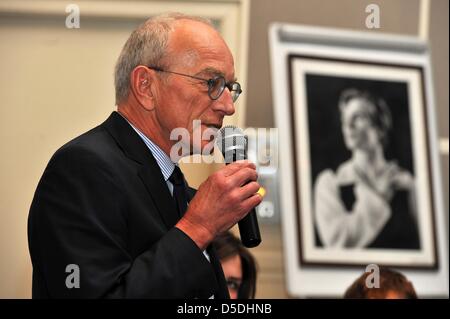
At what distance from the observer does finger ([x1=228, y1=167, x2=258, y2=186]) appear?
1.40 m

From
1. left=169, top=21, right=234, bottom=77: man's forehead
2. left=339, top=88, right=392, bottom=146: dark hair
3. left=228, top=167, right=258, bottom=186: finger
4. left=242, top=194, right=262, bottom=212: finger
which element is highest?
left=339, top=88, right=392, bottom=146: dark hair

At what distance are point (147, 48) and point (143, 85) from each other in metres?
0.08

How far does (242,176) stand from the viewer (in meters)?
1.40

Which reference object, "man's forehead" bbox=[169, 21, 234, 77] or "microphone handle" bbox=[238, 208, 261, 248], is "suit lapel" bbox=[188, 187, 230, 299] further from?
"man's forehead" bbox=[169, 21, 234, 77]

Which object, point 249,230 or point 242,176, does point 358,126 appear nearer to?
point 249,230

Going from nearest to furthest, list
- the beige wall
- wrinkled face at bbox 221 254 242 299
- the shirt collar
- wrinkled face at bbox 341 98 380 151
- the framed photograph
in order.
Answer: the shirt collar → wrinkled face at bbox 221 254 242 299 → the beige wall → the framed photograph → wrinkled face at bbox 341 98 380 151

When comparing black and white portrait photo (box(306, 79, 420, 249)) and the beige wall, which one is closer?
the beige wall

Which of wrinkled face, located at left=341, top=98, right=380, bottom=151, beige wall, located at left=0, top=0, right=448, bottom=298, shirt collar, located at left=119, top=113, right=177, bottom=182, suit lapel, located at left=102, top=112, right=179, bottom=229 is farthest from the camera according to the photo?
wrinkled face, located at left=341, top=98, right=380, bottom=151

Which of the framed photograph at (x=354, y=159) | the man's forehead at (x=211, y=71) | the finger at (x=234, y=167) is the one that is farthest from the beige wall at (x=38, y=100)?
the finger at (x=234, y=167)

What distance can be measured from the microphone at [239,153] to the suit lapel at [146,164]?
0.14 metres

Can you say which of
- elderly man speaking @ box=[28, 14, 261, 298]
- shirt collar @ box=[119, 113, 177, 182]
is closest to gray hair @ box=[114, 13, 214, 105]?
elderly man speaking @ box=[28, 14, 261, 298]
